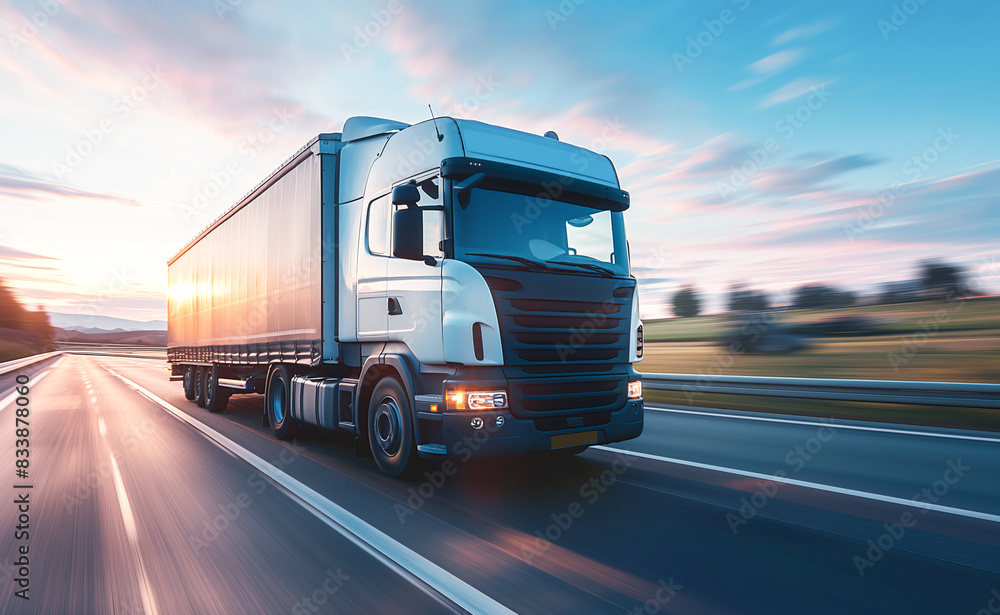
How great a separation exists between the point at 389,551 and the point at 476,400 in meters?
1.50

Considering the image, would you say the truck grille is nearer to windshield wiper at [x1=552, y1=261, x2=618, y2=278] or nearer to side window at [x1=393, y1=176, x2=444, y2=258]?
windshield wiper at [x1=552, y1=261, x2=618, y2=278]

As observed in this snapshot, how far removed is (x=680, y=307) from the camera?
22047mm

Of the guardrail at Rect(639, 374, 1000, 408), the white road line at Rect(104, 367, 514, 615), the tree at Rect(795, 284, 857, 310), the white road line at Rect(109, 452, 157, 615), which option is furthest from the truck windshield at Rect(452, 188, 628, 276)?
the tree at Rect(795, 284, 857, 310)

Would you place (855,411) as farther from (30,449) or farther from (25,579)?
(30,449)

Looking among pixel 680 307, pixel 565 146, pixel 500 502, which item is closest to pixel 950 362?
pixel 680 307

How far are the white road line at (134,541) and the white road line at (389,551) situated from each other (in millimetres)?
1208

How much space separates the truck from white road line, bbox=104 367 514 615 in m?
0.85

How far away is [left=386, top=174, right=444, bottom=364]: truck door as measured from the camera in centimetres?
539

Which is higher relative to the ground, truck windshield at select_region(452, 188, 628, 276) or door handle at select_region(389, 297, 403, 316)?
truck windshield at select_region(452, 188, 628, 276)

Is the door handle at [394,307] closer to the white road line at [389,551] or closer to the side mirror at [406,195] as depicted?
the side mirror at [406,195]

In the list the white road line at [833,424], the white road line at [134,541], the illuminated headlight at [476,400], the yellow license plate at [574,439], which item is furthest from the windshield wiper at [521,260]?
the white road line at [833,424]

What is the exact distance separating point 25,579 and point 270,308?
5802 mm

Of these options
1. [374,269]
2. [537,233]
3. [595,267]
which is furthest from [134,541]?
[595,267]

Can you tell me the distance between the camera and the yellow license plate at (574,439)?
5340 millimetres
